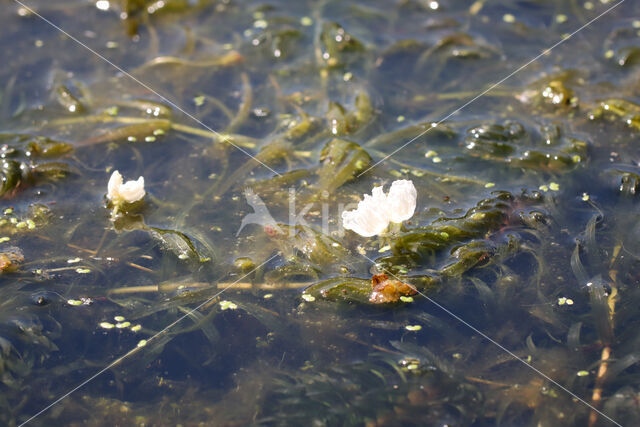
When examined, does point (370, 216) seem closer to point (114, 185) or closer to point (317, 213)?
point (317, 213)

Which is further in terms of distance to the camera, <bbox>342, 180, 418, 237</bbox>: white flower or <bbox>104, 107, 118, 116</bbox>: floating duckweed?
<bbox>104, 107, 118, 116</bbox>: floating duckweed

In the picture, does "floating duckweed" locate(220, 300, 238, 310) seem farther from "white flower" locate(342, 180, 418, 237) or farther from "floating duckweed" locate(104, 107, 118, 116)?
"floating duckweed" locate(104, 107, 118, 116)

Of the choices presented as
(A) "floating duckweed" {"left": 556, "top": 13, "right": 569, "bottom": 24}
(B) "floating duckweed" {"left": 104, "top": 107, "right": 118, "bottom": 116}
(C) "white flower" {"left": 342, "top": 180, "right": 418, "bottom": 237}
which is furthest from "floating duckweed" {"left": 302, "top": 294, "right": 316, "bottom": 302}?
(A) "floating duckweed" {"left": 556, "top": 13, "right": 569, "bottom": 24}

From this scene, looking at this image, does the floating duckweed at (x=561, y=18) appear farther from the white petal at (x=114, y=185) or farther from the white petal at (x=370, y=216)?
the white petal at (x=114, y=185)

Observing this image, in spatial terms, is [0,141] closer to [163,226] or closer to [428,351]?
[163,226]

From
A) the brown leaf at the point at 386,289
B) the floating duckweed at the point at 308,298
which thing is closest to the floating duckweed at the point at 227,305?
the floating duckweed at the point at 308,298

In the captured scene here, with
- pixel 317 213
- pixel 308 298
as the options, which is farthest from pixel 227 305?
pixel 317 213

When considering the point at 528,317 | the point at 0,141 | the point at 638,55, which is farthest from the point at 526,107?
the point at 0,141

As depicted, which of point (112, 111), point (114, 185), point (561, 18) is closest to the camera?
point (114, 185)
